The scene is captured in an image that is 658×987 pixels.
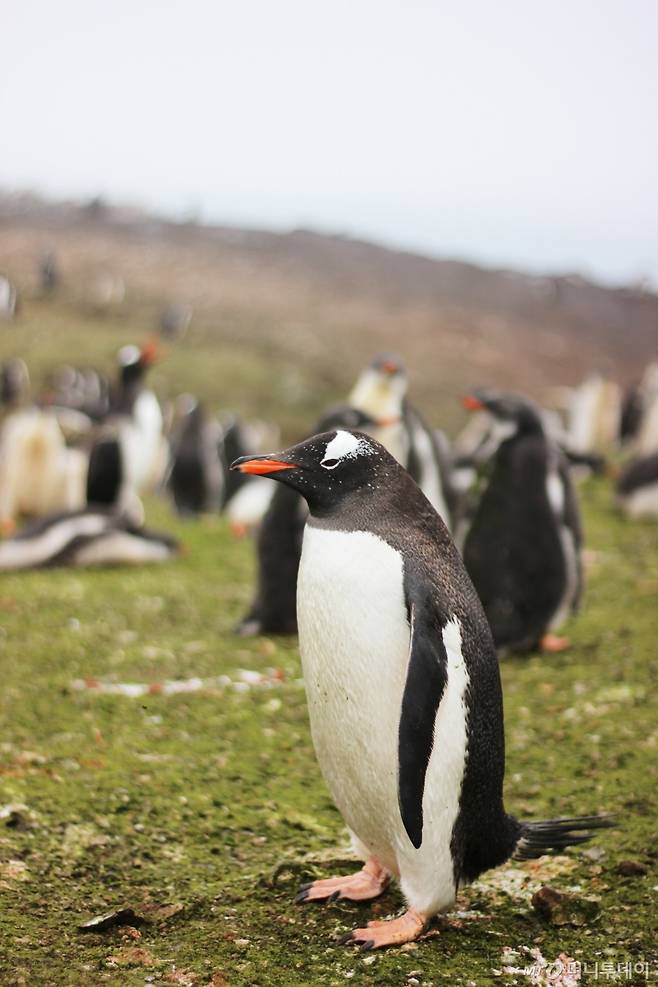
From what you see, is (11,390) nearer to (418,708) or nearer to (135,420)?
(135,420)

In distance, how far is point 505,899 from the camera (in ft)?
9.92

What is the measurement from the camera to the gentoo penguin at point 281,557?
6.13 m

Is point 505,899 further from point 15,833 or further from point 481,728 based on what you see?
point 15,833

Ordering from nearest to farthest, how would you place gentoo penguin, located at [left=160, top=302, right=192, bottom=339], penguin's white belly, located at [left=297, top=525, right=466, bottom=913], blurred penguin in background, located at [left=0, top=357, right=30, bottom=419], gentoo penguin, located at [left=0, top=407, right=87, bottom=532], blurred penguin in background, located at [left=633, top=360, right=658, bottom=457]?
penguin's white belly, located at [left=297, top=525, right=466, bottom=913]
gentoo penguin, located at [left=0, top=407, right=87, bottom=532]
blurred penguin in background, located at [left=633, top=360, right=658, bottom=457]
blurred penguin in background, located at [left=0, top=357, right=30, bottom=419]
gentoo penguin, located at [left=160, top=302, right=192, bottom=339]

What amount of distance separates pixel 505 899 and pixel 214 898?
81 centimetres

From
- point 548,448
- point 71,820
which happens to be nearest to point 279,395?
point 548,448

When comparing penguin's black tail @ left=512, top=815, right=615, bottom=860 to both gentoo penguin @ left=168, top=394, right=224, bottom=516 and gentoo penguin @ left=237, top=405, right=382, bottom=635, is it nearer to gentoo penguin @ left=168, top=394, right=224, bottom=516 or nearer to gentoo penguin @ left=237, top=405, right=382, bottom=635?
gentoo penguin @ left=237, top=405, right=382, bottom=635

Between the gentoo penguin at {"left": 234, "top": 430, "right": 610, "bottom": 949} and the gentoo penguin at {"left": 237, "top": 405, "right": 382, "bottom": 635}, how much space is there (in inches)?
125

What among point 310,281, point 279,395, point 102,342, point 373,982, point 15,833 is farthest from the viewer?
point 310,281

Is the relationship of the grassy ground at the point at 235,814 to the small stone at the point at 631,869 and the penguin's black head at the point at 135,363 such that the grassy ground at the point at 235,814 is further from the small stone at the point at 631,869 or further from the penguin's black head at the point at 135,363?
the penguin's black head at the point at 135,363

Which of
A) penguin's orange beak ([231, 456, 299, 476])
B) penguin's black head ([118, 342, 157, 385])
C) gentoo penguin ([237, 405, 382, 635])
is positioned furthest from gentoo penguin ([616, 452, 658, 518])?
penguin's orange beak ([231, 456, 299, 476])

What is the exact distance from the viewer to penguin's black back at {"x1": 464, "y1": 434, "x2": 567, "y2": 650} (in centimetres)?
554

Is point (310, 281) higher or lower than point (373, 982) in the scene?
higher

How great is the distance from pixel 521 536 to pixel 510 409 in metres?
0.66
